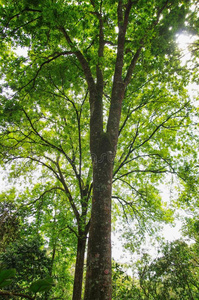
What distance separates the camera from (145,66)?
5.53 m

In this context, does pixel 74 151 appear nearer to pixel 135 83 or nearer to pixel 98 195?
pixel 135 83

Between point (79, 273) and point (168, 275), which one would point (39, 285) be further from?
point (168, 275)

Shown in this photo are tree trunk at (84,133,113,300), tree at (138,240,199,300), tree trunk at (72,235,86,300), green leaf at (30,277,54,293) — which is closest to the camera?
green leaf at (30,277,54,293)

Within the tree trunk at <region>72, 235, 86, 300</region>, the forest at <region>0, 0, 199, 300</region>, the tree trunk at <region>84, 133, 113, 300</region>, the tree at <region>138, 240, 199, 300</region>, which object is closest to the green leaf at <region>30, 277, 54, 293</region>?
the forest at <region>0, 0, 199, 300</region>

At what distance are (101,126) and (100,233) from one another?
7.79ft

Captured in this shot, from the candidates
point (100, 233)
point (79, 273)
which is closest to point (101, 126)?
point (100, 233)

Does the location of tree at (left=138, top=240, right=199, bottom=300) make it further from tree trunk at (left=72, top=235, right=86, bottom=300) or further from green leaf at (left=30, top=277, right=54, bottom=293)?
green leaf at (left=30, top=277, right=54, bottom=293)

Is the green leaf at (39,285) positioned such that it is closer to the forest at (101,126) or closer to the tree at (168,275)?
the forest at (101,126)

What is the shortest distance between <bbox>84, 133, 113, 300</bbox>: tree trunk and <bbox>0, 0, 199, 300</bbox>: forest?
15 millimetres

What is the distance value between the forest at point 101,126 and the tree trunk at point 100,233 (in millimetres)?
15

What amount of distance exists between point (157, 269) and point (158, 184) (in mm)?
4069

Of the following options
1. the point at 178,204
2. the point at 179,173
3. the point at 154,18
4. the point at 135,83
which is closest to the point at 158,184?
the point at 178,204

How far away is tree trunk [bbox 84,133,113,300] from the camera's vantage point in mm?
2344

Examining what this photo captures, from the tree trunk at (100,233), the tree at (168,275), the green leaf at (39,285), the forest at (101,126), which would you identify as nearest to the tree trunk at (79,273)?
the forest at (101,126)
